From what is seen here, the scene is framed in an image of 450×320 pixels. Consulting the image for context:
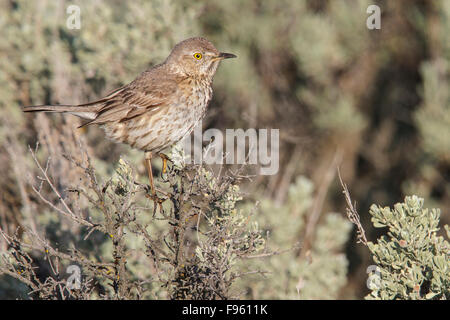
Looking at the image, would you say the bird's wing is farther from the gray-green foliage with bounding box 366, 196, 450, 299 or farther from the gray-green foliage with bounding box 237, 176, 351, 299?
the gray-green foliage with bounding box 366, 196, 450, 299

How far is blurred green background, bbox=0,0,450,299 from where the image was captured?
6367mm

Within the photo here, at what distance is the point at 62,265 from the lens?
4.98 metres

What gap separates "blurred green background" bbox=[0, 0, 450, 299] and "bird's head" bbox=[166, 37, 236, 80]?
3.90 ft

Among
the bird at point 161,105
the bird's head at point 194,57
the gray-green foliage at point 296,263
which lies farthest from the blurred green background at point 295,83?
the bird's head at point 194,57

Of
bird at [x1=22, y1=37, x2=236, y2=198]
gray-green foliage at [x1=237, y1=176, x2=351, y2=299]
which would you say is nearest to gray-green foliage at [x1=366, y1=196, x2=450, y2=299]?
gray-green foliage at [x1=237, y1=176, x2=351, y2=299]

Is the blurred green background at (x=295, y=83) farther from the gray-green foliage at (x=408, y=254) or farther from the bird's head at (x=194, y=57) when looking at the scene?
the gray-green foliage at (x=408, y=254)

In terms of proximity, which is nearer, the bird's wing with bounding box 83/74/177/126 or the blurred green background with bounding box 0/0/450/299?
the bird's wing with bounding box 83/74/177/126

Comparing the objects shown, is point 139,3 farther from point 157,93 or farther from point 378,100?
point 378,100

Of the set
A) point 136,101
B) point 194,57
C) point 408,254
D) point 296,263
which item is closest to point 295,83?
point 194,57

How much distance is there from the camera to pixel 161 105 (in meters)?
4.69

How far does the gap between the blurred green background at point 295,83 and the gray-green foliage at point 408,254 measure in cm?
222

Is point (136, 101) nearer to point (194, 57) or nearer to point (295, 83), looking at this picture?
point (194, 57)

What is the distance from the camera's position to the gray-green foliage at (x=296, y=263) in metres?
4.96
